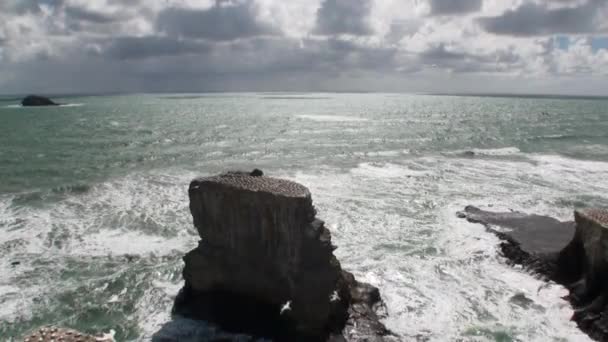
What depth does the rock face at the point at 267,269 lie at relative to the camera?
1800 cm

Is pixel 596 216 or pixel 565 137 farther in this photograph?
pixel 565 137

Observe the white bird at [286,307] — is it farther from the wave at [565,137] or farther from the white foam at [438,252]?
the wave at [565,137]

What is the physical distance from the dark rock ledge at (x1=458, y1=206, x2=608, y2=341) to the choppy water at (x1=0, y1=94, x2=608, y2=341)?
2.66 feet

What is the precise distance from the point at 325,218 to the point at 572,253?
50.9 feet

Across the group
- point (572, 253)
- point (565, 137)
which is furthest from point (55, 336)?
point (565, 137)

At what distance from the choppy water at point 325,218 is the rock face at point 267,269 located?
1.71 m

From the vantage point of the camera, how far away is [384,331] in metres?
19.0

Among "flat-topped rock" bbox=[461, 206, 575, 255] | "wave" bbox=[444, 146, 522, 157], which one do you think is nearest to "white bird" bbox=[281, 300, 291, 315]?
"flat-topped rock" bbox=[461, 206, 575, 255]

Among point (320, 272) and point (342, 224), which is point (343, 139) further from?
point (320, 272)

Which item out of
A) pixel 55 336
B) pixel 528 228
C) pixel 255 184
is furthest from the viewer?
pixel 528 228

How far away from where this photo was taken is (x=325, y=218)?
33250 mm

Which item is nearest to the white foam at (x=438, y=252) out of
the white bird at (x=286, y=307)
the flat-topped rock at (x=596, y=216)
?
the flat-topped rock at (x=596, y=216)

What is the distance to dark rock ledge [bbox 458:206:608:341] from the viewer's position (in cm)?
2025

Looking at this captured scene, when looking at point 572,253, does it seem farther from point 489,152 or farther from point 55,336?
point 489,152
